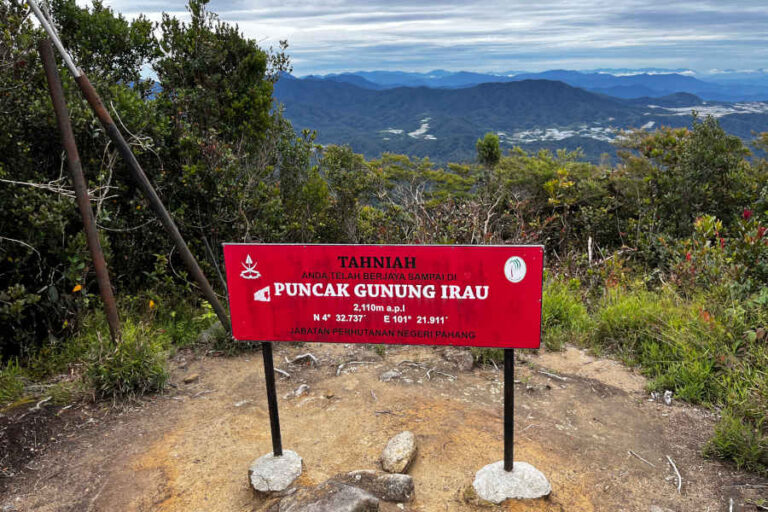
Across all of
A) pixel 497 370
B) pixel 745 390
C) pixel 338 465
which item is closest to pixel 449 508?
pixel 338 465

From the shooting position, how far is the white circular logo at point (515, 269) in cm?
297

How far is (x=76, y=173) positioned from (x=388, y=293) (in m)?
3.15

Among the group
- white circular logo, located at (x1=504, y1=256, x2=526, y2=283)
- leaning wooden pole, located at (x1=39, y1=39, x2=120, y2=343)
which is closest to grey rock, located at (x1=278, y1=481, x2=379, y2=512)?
white circular logo, located at (x1=504, y1=256, x2=526, y2=283)

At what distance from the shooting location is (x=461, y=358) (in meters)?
5.33

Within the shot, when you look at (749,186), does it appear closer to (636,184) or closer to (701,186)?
(701,186)

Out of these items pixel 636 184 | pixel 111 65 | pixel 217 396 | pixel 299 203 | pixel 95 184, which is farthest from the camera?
pixel 636 184

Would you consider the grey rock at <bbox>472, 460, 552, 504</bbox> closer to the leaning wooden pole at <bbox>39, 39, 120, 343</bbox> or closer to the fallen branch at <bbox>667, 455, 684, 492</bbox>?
the fallen branch at <bbox>667, 455, 684, 492</bbox>

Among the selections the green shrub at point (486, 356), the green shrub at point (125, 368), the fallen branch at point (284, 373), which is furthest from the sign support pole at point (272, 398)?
the green shrub at point (486, 356)

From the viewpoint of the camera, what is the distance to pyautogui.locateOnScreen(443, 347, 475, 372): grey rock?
17.1 feet

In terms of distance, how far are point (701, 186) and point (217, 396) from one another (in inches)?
481

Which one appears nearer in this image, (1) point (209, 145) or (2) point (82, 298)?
(2) point (82, 298)

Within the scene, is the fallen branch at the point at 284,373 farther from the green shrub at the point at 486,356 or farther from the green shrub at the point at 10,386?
the green shrub at the point at 10,386

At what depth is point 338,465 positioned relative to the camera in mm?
3680

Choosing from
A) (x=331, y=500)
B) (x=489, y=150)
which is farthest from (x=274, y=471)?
(x=489, y=150)
